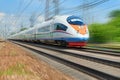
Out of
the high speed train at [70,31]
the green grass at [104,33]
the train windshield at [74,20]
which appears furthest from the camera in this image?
the green grass at [104,33]

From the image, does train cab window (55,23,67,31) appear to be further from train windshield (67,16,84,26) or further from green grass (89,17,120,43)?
green grass (89,17,120,43)

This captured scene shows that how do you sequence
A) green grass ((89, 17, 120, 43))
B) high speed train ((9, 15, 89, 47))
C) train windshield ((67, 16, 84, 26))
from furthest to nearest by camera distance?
green grass ((89, 17, 120, 43)), train windshield ((67, 16, 84, 26)), high speed train ((9, 15, 89, 47))

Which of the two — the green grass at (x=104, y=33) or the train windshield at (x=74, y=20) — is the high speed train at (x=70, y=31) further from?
the green grass at (x=104, y=33)

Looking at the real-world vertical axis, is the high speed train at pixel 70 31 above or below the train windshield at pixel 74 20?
below

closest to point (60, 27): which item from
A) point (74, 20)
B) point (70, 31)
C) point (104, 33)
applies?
point (74, 20)

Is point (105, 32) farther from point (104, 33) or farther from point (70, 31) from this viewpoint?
point (70, 31)

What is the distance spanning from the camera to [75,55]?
18922mm

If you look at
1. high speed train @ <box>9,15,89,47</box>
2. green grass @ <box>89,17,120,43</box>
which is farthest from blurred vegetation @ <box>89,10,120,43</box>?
high speed train @ <box>9,15,89,47</box>

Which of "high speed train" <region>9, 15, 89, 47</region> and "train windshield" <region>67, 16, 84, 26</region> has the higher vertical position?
"train windshield" <region>67, 16, 84, 26</region>

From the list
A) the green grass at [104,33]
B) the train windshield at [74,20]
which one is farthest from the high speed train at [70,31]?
the green grass at [104,33]

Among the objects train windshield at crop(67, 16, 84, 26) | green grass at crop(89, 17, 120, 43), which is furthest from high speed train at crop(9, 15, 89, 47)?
green grass at crop(89, 17, 120, 43)

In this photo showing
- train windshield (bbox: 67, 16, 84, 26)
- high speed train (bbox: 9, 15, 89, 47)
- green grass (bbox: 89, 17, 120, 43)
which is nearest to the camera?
high speed train (bbox: 9, 15, 89, 47)

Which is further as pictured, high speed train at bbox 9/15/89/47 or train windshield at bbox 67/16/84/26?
train windshield at bbox 67/16/84/26

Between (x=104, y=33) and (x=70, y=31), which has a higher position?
(x=70, y=31)
